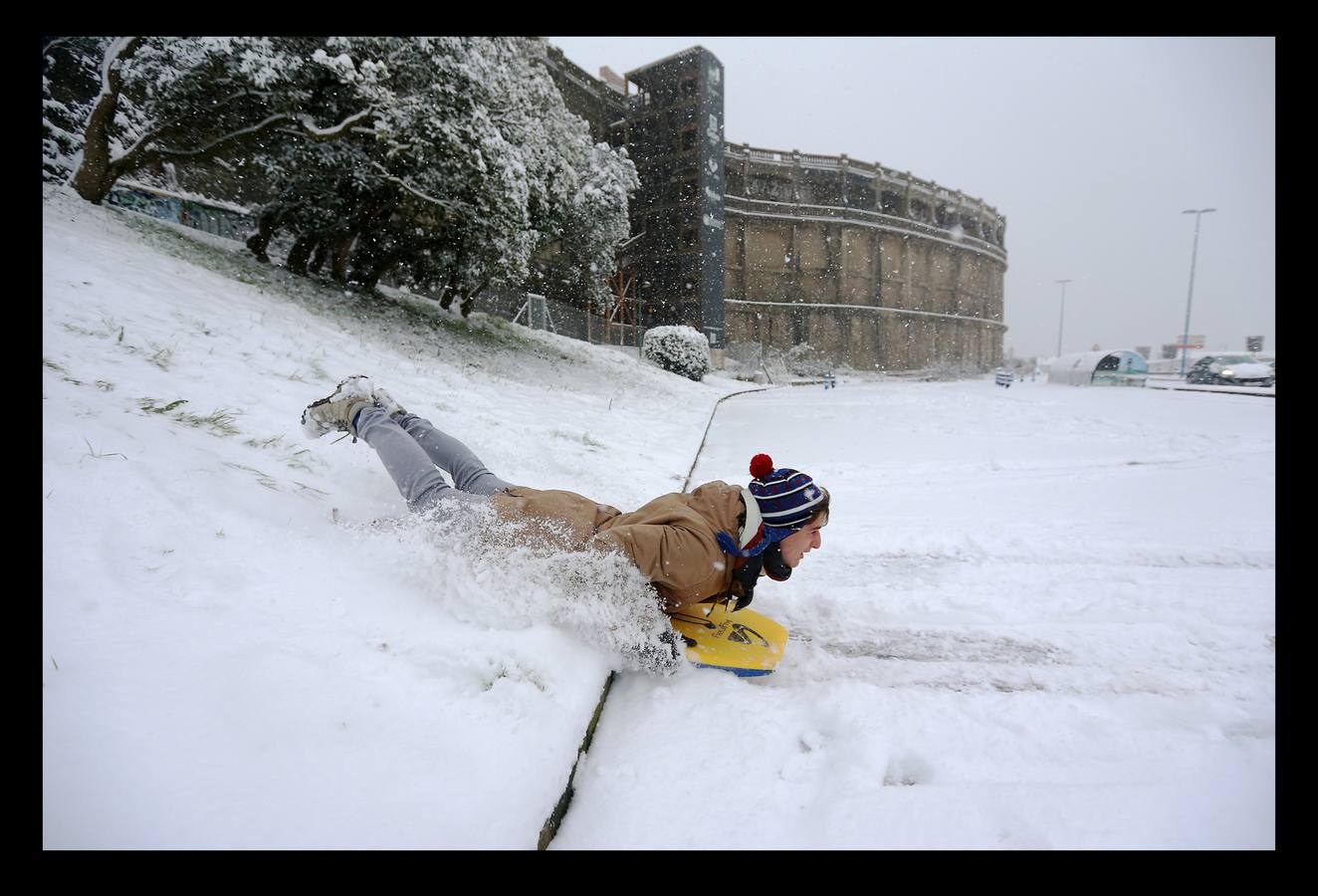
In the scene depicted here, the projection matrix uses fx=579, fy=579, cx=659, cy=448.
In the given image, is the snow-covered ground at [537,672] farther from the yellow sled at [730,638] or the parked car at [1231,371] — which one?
the parked car at [1231,371]

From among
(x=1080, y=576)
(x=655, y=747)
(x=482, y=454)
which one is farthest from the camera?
(x=482, y=454)

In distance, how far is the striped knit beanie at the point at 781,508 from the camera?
220 centimetres

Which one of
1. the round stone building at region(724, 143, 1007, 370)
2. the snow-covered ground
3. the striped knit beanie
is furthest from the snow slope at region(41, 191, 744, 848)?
the round stone building at region(724, 143, 1007, 370)

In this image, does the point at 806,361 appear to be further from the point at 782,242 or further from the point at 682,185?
the point at 682,185

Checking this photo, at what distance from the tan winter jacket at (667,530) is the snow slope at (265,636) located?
129mm

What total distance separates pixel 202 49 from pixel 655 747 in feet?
34.1

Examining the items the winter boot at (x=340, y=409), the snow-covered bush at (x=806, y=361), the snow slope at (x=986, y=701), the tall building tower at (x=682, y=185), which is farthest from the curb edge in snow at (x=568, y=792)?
the snow-covered bush at (x=806, y=361)

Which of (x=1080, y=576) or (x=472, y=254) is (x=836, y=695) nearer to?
(x=1080, y=576)

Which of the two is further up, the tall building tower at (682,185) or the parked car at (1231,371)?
the tall building tower at (682,185)

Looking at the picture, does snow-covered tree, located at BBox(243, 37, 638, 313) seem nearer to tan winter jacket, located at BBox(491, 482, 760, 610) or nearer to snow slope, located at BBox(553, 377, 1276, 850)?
snow slope, located at BBox(553, 377, 1276, 850)

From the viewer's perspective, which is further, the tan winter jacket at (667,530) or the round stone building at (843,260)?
the round stone building at (843,260)
